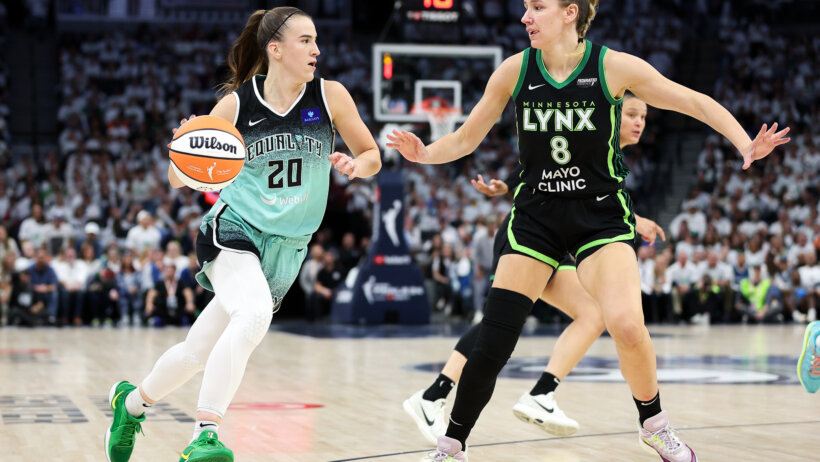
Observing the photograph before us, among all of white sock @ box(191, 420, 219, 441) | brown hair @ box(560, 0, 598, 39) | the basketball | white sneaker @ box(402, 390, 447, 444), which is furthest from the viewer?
white sneaker @ box(402, 390, 447, 444)

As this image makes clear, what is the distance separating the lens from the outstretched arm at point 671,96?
4.66 m

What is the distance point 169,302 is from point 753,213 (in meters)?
11.6

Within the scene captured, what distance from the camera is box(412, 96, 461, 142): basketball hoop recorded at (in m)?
16.7

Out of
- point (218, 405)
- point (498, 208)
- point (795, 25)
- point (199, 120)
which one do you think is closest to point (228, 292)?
point (218, 405)

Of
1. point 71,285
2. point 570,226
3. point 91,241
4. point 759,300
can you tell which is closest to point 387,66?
point 91,241

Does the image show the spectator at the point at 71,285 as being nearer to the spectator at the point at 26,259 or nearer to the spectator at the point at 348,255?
the spectator at the point at 26,259

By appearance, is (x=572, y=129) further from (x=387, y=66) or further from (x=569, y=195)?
(x=387, y=66)

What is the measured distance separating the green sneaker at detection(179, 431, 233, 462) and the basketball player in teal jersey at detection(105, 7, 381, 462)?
0.48 meters

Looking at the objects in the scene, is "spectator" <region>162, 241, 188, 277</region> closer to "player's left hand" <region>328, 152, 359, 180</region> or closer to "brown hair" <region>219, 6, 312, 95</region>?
"brown hair" <region>219, 6, 312, 95</region>

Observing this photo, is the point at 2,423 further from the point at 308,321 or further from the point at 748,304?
the point at 748,304

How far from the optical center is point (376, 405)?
7715 millimetres

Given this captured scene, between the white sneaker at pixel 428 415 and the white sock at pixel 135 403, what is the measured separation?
1.52 metres

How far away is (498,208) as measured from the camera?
21734mm

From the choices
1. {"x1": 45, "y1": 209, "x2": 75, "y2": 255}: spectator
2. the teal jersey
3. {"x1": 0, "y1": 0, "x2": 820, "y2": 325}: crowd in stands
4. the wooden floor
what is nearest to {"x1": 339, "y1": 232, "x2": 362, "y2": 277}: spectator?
{"x1": 0, "y1": 0, "x2": 820, "y2": 325}: crowd in stands
